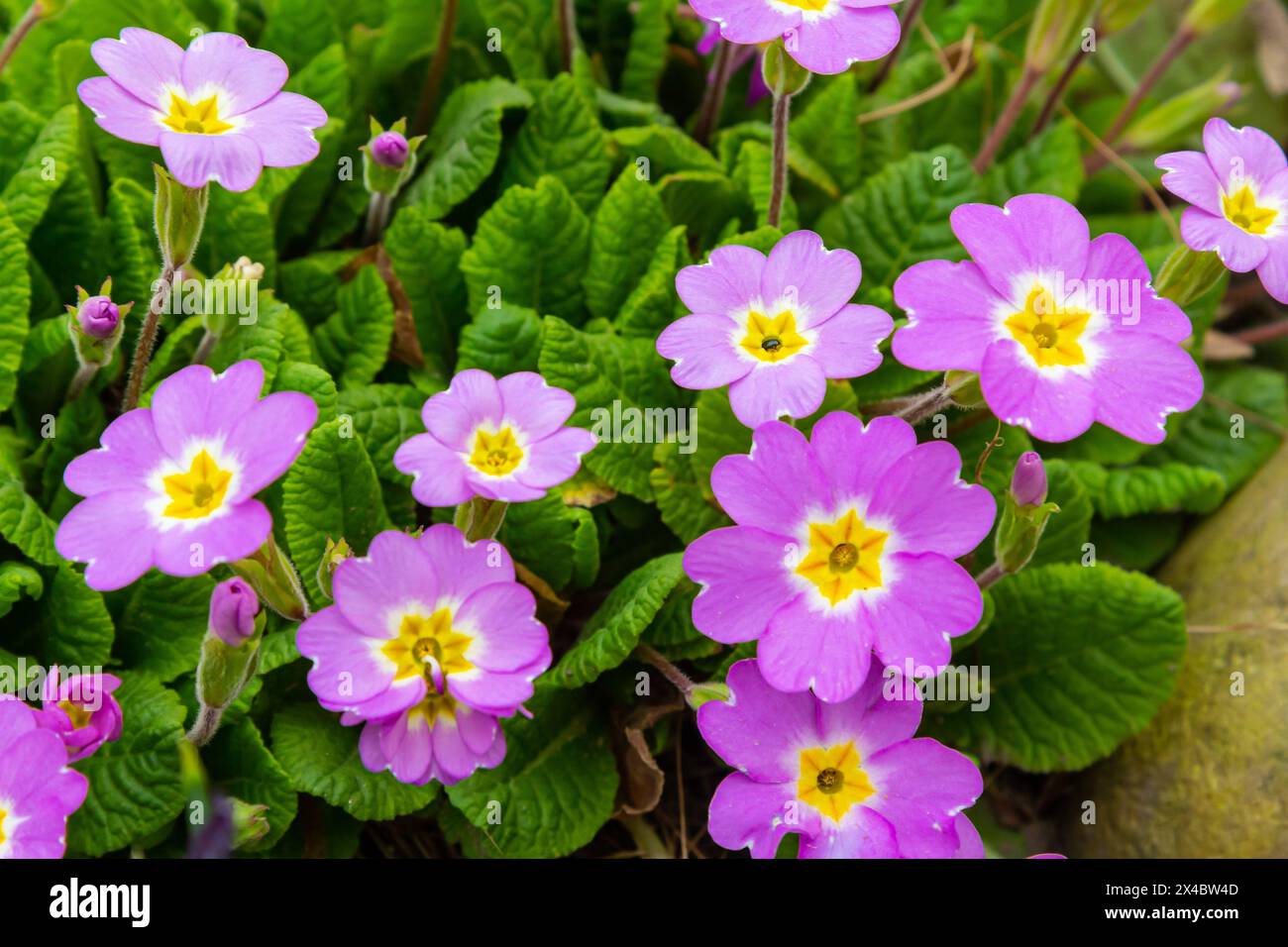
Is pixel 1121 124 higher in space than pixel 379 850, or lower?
higher

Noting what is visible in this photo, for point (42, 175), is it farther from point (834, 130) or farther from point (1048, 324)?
point (1048, 324)

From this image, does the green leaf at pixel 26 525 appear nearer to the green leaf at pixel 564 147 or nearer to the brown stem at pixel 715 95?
the green leaf at pixel 564 147

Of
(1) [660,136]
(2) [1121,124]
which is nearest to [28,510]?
(1) [660,136]

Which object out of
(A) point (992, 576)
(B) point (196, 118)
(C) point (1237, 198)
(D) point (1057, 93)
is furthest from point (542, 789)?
(D) point (1057, 93)

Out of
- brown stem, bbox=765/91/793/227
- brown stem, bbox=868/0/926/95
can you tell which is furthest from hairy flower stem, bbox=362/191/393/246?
brown stem, bbox=868/0/926/95

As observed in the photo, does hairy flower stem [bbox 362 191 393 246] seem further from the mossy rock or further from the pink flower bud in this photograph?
the mossy rock

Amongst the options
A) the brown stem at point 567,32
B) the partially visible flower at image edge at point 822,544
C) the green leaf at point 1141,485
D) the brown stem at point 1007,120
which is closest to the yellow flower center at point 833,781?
the partially visible flower at image edge at point 822,544
